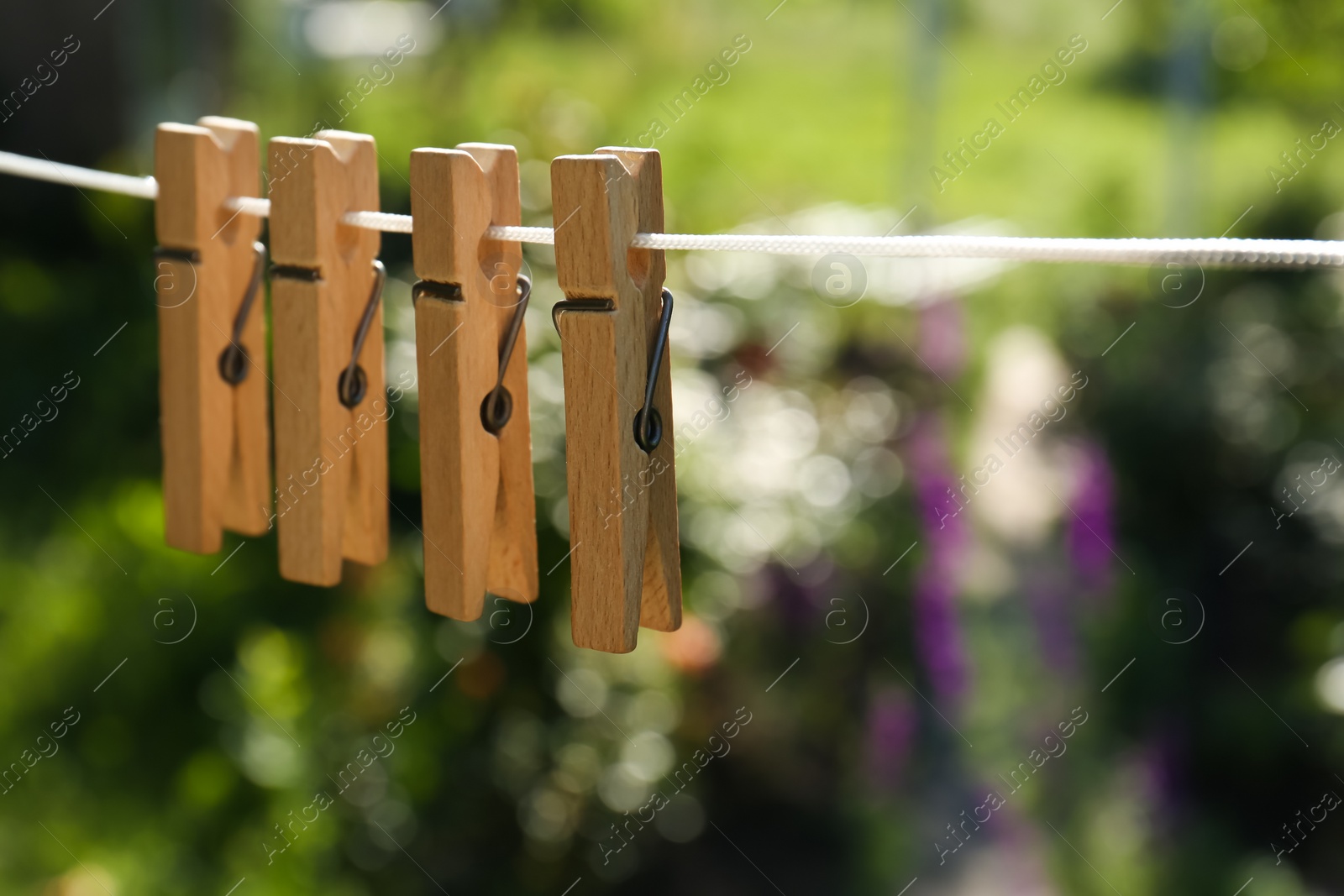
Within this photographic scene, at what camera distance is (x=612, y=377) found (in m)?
0.81

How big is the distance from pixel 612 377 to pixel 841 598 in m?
2.12

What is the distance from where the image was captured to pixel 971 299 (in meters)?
3.34

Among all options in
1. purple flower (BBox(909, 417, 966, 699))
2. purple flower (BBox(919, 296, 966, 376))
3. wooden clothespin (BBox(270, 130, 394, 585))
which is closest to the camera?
wooden clothespin (BBox(270, 130, 394, 585))

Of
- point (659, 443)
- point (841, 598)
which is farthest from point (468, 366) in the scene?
point (841, 598)

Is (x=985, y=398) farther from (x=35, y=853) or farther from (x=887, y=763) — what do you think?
(x=35, y=853)

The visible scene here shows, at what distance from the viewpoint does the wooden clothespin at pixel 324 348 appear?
3.08 ft

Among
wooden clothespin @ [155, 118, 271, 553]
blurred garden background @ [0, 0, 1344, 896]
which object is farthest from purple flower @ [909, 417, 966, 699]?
wooden clothespin @ [155, 118, 271, 553]

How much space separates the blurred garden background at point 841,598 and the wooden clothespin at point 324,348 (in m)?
1.22

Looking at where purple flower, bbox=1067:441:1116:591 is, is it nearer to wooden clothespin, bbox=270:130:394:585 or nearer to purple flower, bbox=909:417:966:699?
purple flower, bbox=909:417:966:699

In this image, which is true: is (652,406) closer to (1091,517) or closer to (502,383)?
(502,383)

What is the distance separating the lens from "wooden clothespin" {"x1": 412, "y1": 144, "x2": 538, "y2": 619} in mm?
859

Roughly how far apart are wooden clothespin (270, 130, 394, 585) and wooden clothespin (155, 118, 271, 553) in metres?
0.07

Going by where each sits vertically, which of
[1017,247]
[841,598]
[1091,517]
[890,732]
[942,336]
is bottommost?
[890,732]

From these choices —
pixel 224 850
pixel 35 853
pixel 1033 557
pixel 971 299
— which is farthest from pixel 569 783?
pixel 971 299
